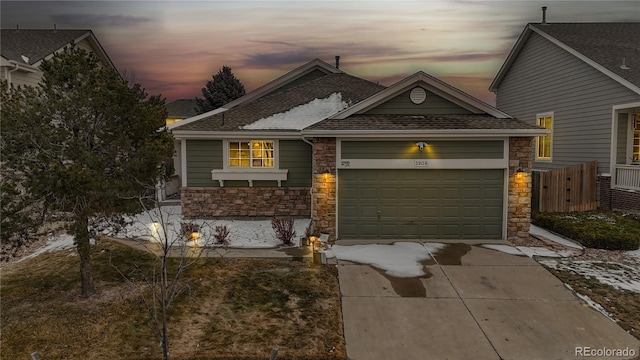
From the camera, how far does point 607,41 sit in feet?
57.0

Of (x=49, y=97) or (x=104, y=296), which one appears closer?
(x=49, y=97)

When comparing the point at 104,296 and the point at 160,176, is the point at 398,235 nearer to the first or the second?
the point at 160,176

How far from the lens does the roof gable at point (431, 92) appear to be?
11.8 m

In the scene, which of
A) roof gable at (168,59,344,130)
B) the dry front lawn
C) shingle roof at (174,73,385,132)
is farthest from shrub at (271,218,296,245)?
roof gable at (168,59,344,130)

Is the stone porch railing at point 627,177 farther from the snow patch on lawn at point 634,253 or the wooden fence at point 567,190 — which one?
the snow patch on lawn at point 634,253

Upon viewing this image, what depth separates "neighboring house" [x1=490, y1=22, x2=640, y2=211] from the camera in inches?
568

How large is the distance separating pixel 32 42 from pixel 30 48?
2.69 ft

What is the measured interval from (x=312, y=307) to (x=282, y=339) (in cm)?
118

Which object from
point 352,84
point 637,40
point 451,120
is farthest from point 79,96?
point 637,40

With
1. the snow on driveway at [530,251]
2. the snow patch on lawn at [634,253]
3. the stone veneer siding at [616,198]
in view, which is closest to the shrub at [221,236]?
the snow on driveway at [530,251]

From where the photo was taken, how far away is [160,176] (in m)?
7.71

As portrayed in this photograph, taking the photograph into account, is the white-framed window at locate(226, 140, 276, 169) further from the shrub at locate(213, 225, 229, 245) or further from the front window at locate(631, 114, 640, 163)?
the front window at locate(631, 114, 640, 163)

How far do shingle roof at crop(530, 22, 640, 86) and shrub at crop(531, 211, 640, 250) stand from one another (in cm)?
476

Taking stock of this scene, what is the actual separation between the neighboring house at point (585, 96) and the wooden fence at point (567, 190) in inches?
20.6
